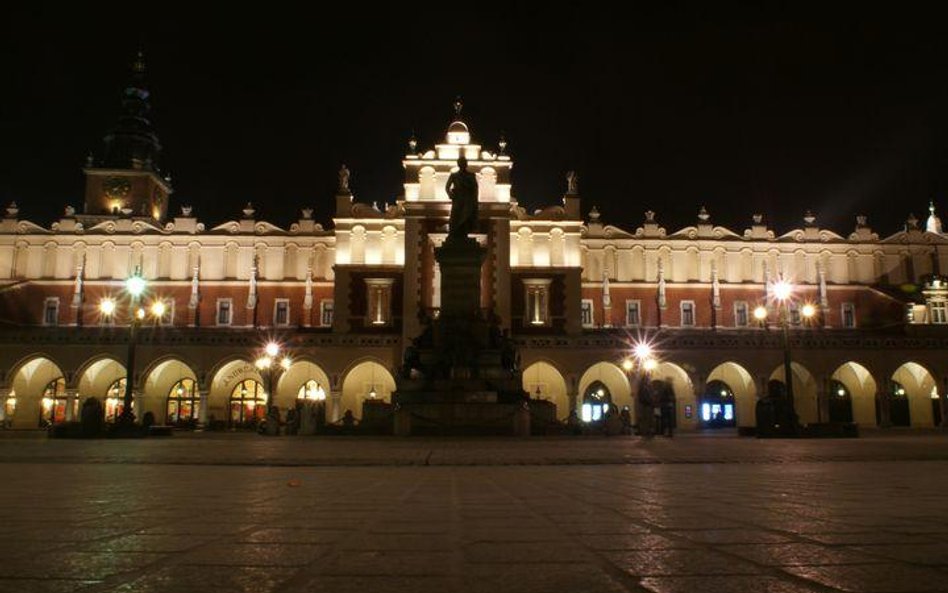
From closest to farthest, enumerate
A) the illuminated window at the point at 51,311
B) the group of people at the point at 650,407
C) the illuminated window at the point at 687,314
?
the group of people at the point at 650,407, the illuminated window at the point at 51,311, the illuminated window at the point at 687,314

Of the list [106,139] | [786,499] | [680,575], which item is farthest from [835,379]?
[106,139]

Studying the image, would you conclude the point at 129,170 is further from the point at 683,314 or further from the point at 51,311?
the point at 683,314

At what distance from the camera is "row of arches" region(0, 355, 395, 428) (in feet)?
163

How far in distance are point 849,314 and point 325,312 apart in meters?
40.4

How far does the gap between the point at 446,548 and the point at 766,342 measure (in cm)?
5061

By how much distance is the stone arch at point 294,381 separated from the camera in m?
51.6

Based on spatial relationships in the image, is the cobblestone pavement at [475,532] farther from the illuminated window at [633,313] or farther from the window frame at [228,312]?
the window frame at [228,312]

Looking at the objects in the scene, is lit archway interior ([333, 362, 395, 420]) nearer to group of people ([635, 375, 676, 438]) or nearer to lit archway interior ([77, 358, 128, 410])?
lit archway interior ([77, 358, 128, 410])

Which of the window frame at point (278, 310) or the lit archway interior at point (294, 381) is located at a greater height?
the window frame at point (278, 310)

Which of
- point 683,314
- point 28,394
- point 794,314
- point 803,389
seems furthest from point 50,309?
point 794,314

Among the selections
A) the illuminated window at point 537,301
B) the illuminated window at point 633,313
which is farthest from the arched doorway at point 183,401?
the illuminated window at point 633,313

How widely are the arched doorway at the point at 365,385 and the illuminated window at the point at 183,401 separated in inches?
397

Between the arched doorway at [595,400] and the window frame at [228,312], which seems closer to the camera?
the arched doorway at [595,400]

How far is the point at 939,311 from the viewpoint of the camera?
60.6 m
